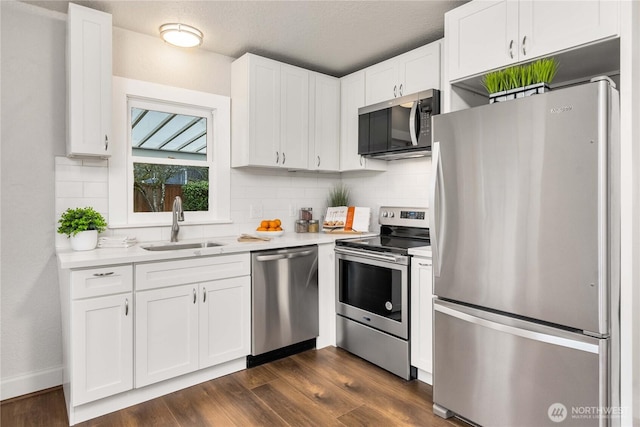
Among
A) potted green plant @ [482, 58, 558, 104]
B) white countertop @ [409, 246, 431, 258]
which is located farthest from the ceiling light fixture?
white countertop @ [409, 246, 431, 258]

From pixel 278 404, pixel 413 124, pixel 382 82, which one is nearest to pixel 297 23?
pixel 382 82

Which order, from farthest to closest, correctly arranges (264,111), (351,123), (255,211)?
(351,123) < (255,211) < (264,111)

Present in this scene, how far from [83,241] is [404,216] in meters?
2.45

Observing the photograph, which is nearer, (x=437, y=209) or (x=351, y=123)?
(x=437, y=209)

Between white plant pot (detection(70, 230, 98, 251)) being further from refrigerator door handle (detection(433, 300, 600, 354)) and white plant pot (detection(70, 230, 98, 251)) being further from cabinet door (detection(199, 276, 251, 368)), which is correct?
refrigerator door handle (detection(433, 300, 600, 354))

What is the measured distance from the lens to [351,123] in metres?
3.55

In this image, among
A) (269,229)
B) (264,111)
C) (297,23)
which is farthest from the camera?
(269,229)

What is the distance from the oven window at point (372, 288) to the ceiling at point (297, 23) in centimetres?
180

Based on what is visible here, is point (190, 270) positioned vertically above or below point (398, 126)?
below

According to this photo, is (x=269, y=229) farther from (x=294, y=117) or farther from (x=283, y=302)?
(x=294, y=117)

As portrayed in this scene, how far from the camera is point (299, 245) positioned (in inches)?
115

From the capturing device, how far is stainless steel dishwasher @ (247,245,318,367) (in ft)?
9.03

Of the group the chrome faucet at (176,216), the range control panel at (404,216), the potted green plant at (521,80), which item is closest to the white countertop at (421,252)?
the range control panel at (404,216)

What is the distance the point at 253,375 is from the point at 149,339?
0.78m
